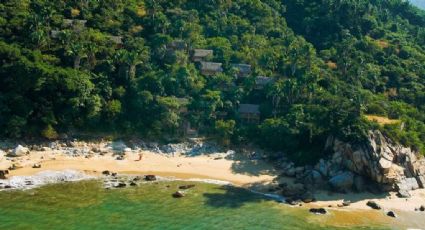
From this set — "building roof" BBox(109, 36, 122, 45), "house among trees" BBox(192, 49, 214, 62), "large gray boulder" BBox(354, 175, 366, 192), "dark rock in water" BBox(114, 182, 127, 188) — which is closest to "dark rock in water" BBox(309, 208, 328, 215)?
"large gray boulder" BBox(354, 175, 366, 192)

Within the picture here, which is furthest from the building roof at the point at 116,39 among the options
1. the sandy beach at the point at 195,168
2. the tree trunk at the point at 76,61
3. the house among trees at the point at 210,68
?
the sandy beach at the point at 195,168

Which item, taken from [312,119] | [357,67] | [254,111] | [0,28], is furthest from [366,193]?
[0,28]

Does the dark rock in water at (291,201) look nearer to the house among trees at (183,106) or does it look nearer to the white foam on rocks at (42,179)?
the white foam on rocks at (42,179)

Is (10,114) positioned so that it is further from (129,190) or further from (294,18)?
(294,18)

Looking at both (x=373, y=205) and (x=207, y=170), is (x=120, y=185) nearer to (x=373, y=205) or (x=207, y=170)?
(x=207, y=170)

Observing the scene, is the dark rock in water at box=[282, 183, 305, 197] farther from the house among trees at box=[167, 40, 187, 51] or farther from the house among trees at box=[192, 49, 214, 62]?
the house among trees at box=[167, 40, 187, 51]

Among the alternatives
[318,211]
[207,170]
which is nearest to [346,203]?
[318,211]

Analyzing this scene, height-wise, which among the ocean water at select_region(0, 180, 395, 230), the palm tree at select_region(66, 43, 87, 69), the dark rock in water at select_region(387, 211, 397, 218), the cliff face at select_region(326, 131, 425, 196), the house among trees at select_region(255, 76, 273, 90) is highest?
the palm tree at select_region(66, 43, 87, 69)
